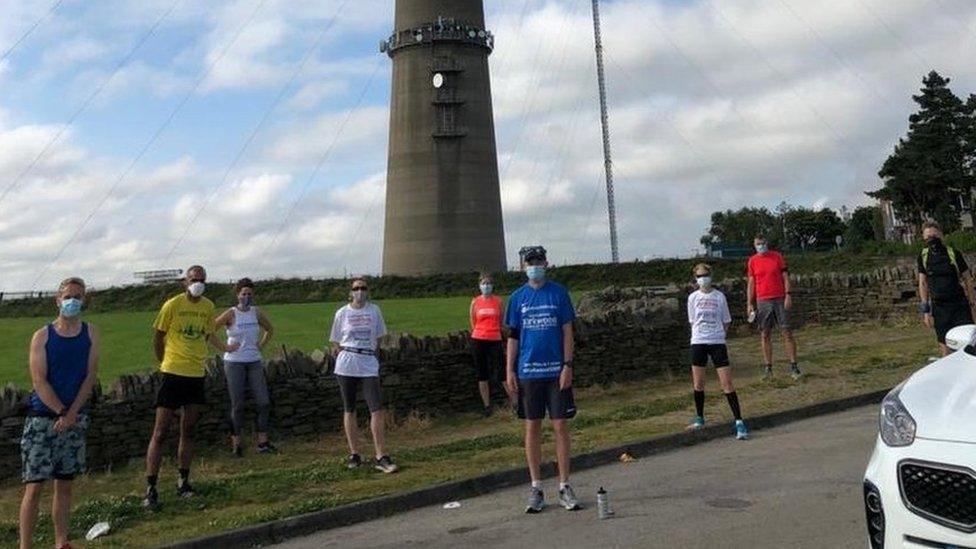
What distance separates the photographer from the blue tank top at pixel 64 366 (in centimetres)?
620

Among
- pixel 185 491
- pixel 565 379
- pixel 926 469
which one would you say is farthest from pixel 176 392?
pixel 926 469

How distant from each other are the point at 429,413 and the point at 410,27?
4812 cm

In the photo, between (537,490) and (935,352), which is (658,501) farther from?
(935,352)

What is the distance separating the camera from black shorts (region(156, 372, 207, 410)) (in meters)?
8.02

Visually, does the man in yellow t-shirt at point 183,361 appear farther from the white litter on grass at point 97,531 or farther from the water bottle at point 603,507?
the water bottle at point 603,507

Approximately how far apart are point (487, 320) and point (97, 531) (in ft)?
22.6

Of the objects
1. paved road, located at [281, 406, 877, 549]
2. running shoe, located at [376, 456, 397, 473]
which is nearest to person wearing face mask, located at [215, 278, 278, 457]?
running shoe, located at [376, 456, 397, 473]

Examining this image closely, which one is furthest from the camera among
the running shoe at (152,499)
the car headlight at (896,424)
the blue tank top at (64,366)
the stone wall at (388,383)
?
the stone wall at (388,383)

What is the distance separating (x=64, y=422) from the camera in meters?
6.15

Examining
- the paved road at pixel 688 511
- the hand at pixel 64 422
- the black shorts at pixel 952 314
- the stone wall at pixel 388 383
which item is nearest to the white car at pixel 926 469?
the paved road at pixel 688 511

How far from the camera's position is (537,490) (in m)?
7.06

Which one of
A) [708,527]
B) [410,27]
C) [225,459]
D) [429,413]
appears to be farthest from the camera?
[410,27]

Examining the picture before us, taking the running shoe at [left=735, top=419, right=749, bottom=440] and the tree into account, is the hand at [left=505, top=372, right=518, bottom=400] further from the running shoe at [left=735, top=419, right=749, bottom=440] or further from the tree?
the tree

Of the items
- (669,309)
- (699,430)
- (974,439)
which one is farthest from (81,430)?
(669,309)
